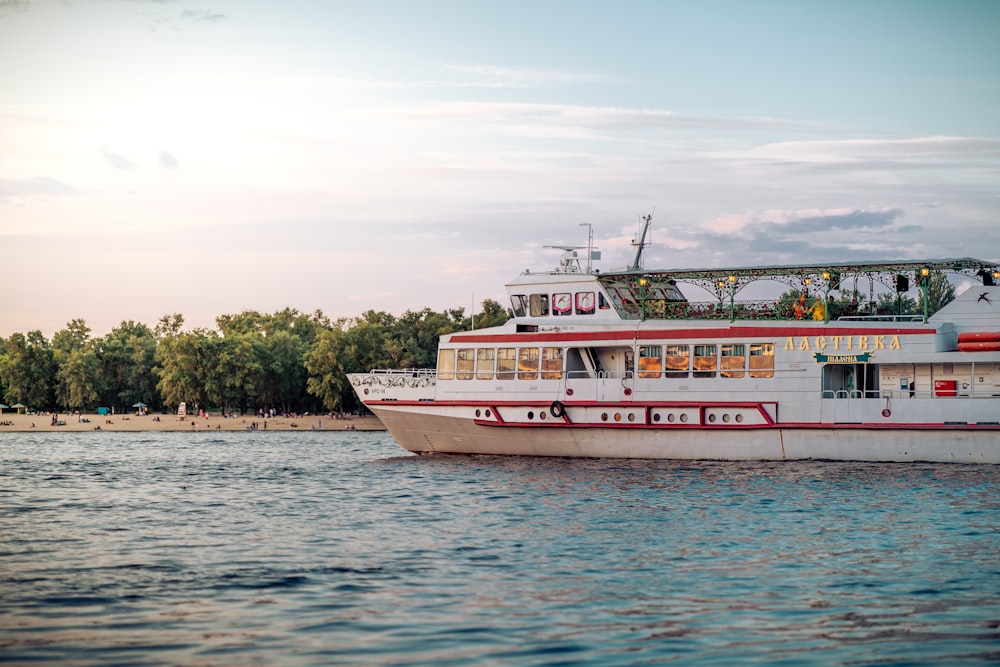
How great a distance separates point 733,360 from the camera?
141 ft

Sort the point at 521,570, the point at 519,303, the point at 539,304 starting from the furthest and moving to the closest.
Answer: the point at 519,303, the point at 539,304, the point at 521,570

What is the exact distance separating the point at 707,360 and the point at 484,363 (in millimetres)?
9497

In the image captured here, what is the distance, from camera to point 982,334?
3944cm

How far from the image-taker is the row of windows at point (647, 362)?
4269 cm

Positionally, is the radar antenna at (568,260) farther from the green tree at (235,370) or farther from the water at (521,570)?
the green tree at (235,370)

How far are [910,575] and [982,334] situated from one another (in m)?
21.6

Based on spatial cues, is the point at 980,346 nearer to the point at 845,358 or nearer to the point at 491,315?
the point at 845,358

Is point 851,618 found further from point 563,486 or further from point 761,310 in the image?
point 761,310

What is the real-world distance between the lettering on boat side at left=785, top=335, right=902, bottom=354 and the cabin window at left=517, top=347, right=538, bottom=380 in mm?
10189

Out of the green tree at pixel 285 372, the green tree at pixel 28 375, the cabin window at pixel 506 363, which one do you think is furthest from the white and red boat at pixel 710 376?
the green tree at pixel 28 375

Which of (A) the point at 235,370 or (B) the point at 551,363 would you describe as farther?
(A) the point at 235,370

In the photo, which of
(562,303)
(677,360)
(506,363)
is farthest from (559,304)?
(677,360)

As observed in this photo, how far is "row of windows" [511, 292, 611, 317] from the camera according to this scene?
154 feet

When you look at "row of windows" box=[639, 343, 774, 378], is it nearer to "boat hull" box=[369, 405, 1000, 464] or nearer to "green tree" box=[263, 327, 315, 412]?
"boat hull" box=[369, 405, 1000, 464]
